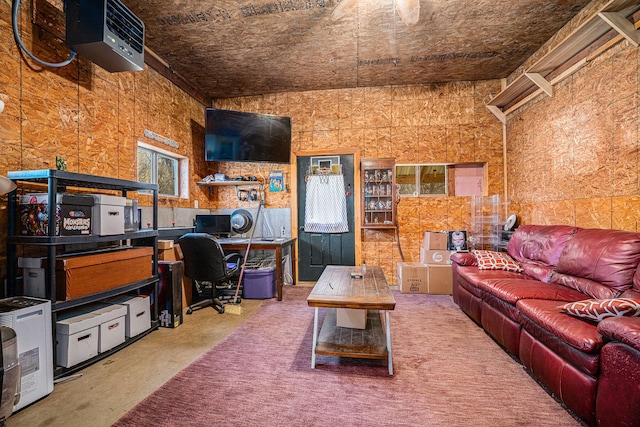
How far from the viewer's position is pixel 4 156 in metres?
2.00

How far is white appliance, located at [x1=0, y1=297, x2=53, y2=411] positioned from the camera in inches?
63.6

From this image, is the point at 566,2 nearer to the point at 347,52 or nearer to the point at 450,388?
the point at 347,52

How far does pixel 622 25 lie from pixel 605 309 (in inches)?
91.4

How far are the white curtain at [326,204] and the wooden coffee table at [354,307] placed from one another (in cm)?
185

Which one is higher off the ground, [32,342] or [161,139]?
[161,139]

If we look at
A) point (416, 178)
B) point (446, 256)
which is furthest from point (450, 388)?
point (416, 178)

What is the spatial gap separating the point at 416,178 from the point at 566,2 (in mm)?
2452

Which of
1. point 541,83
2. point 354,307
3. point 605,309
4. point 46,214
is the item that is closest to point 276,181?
point 46,214

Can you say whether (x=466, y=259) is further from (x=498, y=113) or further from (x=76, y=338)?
(x=76, y=338)

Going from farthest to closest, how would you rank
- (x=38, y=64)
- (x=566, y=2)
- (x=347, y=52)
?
(x=347, y=52) → (x=566, y=2) → (x=38, y=64)

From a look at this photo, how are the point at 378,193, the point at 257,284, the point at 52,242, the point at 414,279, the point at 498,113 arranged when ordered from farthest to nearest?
the point at 378,193
the point at 498,113
the point at 414,279
the point at 257,284
the point at 52,242

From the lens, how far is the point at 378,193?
172 inches

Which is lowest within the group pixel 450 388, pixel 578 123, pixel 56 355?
pixel 450 388

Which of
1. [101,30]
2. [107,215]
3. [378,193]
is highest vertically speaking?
[101,30]
